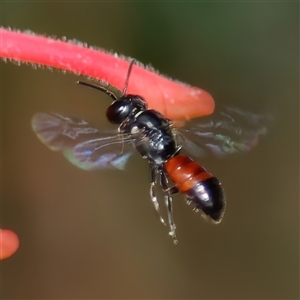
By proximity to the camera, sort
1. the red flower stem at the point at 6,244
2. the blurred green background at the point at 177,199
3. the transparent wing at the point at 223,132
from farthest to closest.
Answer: the blurred green background at the point at 177,199 → the transparent wing at the point at 223,132 → the red flower stem at the point at 6,244

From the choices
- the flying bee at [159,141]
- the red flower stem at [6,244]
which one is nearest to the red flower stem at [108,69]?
the flying bee at [159,141]

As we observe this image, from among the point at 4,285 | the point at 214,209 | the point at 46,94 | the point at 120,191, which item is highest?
the point at 46,94

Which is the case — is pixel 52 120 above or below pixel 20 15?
below

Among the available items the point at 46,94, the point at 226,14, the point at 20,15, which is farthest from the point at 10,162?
the point at 226,14

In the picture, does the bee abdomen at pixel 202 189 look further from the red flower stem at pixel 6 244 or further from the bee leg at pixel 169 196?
the red flower stem at pixel 6 244

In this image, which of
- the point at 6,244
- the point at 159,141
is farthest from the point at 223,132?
the point at 6,244

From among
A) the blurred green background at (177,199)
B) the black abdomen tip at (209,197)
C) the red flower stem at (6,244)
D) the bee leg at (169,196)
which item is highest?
the blurred green background at (177,199)

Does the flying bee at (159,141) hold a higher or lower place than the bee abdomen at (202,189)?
higher

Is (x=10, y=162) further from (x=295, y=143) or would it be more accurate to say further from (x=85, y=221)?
(x=295, y=143)
